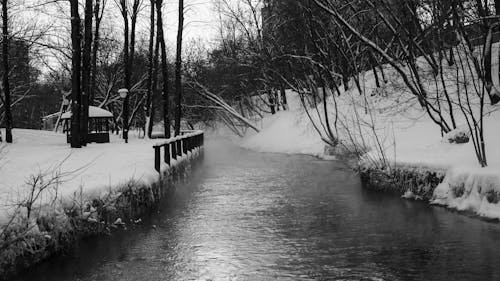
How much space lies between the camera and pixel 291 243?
26.1ft

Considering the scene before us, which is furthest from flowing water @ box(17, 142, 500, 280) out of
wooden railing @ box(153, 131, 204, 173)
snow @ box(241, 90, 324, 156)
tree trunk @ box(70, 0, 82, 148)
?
snow @ box(241, 90, 324, 156)

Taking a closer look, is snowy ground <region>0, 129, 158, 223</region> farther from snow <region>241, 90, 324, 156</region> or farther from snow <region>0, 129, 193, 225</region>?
snow <region>241, 90, 324, 156</region>

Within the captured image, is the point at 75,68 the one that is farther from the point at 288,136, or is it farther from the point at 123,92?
the point at 288,136

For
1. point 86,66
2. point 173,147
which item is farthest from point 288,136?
point 173,147

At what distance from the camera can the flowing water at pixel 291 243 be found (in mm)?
6445

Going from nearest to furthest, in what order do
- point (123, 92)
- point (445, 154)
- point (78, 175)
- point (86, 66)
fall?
point (78, 175) < point (445, 154) < point (86, 66) < point (123, 92)

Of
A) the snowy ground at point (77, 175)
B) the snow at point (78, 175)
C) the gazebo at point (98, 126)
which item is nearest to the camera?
the snow at point (78, 175)

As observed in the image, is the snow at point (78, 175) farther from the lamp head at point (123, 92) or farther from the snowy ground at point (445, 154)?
the lamp head at point (123, 92)

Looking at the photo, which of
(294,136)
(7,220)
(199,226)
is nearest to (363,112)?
(294,136)

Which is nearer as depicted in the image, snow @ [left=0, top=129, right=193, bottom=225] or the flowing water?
the flowing water

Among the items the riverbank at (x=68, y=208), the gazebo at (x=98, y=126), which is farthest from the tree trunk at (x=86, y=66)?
the riverbank at (x=68, y=208)

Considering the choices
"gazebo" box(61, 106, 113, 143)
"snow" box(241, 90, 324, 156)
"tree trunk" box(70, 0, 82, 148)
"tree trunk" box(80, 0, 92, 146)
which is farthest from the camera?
"snow" box(241, 90, 324, 156)

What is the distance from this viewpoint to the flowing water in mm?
6445

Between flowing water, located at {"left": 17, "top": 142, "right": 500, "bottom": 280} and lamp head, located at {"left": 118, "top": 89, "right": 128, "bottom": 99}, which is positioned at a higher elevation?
lamp head, located at {"left": 118, "top": 89, "right": 128, "bottom": 99}
